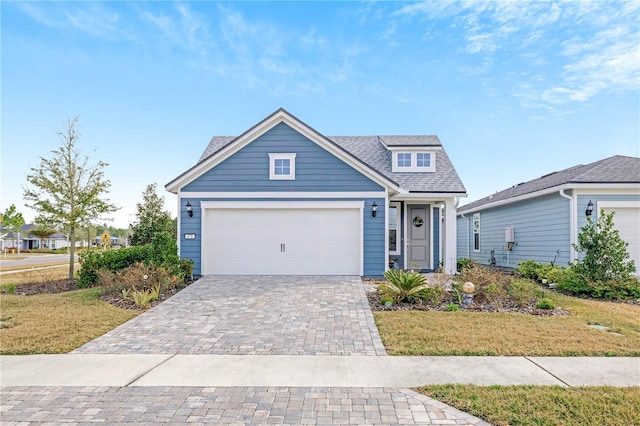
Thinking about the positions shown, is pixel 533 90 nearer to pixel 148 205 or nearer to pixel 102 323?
pixel 102 323

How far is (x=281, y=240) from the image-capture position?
12164 millimetres

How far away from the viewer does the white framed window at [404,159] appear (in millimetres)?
14789

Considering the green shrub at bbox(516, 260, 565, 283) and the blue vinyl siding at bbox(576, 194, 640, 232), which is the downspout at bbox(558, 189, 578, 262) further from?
the green shrub at bbox(516, 260, 565, 283)

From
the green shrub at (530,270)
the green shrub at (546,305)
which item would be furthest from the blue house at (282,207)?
the green shrub at (530,270)

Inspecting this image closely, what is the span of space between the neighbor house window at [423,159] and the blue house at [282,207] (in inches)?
126

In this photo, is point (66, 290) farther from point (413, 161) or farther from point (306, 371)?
point (413, 161)

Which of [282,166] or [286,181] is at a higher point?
[282,166]

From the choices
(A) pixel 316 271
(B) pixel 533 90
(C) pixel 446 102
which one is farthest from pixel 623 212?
(A) pixel 316 271

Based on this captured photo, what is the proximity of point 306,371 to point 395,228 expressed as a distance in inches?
401

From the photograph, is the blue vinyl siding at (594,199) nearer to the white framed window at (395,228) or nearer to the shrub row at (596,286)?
the shrub row at (596,286)

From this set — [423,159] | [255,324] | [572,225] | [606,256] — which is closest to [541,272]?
[572,225]

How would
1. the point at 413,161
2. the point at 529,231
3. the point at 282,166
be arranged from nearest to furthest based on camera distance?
the point at 282,166, the point at 529,231, the point at 413,161

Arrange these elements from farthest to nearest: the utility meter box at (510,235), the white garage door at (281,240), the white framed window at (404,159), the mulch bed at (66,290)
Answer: the utility meter box at (510,235), the white framed window at (404,159), the white garage door at (281,240), the mulch bed at (66,290)

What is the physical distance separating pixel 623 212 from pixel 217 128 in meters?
17.0
